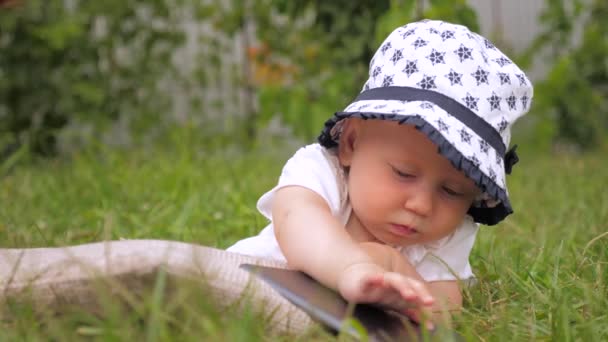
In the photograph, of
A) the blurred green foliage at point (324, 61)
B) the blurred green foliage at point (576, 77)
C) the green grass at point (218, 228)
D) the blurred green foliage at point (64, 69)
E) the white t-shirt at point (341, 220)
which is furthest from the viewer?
the blurred green foliage at point (576, 77)

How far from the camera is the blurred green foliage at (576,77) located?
19.0 ft

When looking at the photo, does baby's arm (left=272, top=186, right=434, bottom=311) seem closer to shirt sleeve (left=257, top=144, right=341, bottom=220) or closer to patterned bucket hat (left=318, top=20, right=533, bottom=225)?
shirt sleeve (left=257, top=144, right=341, bottom=220)

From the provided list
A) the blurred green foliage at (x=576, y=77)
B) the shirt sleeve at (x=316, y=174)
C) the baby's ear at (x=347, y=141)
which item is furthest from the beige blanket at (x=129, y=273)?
the blurred green foliage at (x=576, y=77)

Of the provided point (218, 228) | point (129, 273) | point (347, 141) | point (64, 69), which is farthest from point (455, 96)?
point (64, 69)

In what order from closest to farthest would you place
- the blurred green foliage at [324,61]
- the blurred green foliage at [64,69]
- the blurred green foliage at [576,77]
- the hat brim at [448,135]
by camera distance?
the hat brim at [448,135] < the blurred green foliage at [324,61] < the blurred green foliage at [64,69] < the blurred green foliage at [576,77]

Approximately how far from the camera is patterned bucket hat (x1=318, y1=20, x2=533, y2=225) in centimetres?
155

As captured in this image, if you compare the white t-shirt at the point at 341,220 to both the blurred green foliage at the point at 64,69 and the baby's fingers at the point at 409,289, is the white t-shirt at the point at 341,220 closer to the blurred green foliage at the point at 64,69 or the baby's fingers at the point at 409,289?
the baby's fingers at the point at 409,289

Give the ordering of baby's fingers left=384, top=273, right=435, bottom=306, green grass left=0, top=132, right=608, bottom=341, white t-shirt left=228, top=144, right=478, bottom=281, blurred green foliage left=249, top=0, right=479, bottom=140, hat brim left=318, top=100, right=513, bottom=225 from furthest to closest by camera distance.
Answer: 1. blurred green foliage left=249, top=0, right=479, bottom=140
2. white t-shirt left=228, top=144, right=478, bottom=281
3. hat brim left=318, top=100, right=513, bottom=225
4. baby's fingers left=384, top=273, right=435, bottom=306
5. green grass left=0, top=132, right=608, bottom=341

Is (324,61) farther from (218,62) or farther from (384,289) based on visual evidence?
(384,289)

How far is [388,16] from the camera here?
3.82 meters

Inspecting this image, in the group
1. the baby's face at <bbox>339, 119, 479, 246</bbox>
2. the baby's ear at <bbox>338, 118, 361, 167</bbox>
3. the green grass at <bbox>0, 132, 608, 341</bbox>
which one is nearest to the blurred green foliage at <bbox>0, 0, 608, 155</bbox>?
the green grass at <bbox>0, 132, 608, 341</bbox>

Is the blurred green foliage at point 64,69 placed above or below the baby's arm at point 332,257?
below

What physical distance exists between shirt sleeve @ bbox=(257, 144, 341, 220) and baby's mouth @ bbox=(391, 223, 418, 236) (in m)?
0.14

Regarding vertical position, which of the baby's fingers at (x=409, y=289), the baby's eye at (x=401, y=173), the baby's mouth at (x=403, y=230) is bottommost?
the baby's mouth at (x=403, y=230)
